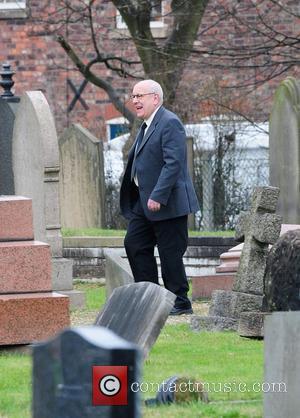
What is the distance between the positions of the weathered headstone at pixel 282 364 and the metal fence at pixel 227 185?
14.1 m

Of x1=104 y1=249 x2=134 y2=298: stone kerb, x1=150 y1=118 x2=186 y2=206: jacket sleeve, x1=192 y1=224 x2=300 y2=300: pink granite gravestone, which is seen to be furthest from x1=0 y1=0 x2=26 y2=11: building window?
x1=150 y1=118 x2=186 y2=206: jacket sleeve

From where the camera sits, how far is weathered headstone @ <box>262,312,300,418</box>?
5598 millimetres

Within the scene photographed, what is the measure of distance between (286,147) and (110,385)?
12406 mm

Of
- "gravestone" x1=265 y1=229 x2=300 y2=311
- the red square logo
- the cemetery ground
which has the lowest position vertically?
the cemetery ground

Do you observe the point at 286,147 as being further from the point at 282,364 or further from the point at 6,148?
the point at 282,364

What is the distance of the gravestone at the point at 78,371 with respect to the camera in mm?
3473

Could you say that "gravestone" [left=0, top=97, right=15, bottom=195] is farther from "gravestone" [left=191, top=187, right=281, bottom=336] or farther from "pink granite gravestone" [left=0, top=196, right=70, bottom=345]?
"pink granite gravestone" [left=0, top=196, right=70, bottom=345]

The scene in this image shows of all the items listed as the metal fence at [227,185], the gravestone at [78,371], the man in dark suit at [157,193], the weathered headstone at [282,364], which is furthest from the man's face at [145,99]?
the metal fence at [227,185]

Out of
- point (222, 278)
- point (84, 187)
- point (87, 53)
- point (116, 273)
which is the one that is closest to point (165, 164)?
point (116, 273)

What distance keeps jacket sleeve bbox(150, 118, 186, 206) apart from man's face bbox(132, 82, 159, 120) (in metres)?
0.18

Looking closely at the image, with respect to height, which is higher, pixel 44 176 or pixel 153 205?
pixel 44 176

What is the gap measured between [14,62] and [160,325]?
2029cm

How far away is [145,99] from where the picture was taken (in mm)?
10742

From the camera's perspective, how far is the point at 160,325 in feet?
24.5
